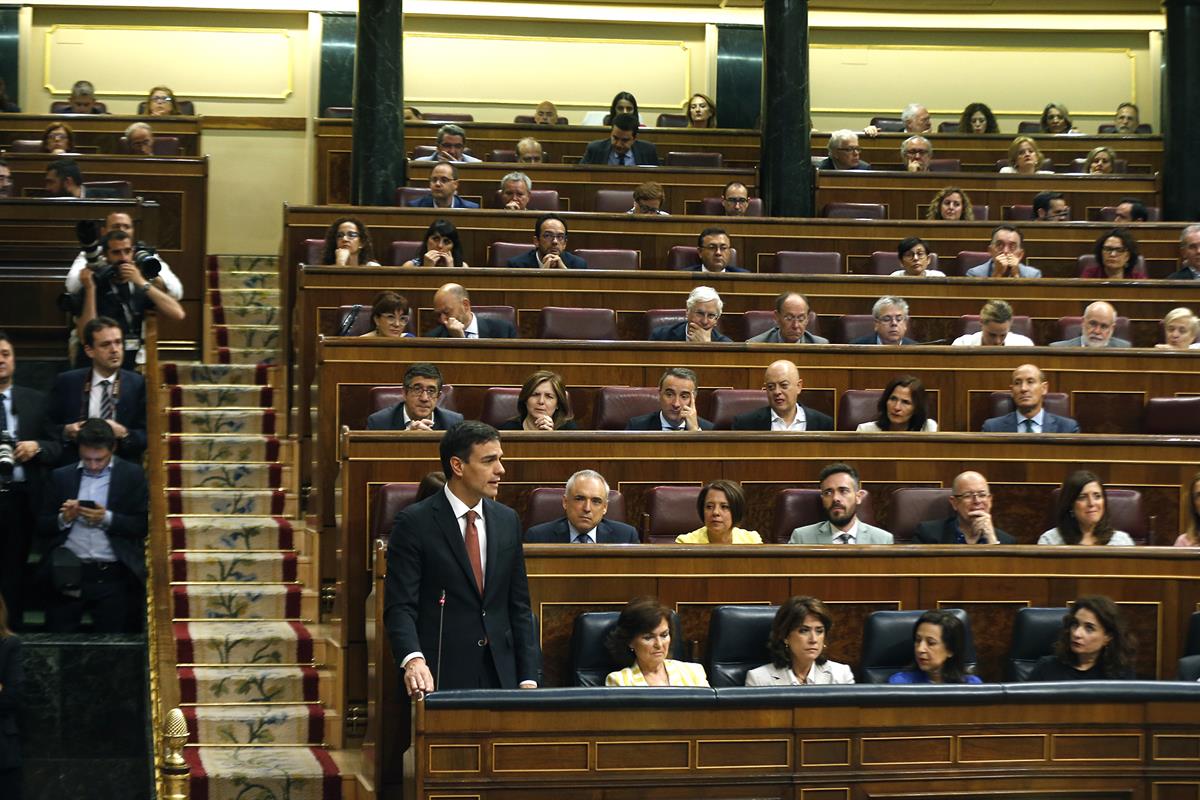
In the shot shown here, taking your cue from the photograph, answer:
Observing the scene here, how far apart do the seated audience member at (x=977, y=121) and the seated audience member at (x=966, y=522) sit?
571cm

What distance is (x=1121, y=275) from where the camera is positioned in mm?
7246

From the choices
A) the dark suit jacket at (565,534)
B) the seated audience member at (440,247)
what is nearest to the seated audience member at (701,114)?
the seated audience member at (440,247)

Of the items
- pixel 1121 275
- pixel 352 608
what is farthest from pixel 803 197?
pixel 352 608

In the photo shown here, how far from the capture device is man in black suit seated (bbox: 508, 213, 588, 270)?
6.89m

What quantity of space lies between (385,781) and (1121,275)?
426 centimetres

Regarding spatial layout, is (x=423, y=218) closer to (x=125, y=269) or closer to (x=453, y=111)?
(x=125, y=269)

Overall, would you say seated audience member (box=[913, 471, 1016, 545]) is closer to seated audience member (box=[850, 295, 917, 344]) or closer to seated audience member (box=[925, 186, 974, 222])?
seated audience member (box=[850, 295, 917, 344])

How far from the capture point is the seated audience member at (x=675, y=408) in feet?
17.7

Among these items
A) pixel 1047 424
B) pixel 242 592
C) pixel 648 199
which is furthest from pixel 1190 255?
pixel 242 592

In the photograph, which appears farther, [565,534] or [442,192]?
[442,192]

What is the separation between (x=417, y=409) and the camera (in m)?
5.15

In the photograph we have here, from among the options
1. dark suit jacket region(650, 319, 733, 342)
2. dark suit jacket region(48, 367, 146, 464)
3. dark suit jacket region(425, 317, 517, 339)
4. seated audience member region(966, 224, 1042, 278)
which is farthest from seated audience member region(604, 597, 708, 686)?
seated audience member region(966, 224, 1042, 278)

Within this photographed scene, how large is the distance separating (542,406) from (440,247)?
1.76 m

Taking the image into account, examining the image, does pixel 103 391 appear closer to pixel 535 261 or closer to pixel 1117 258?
pixel 535 261
